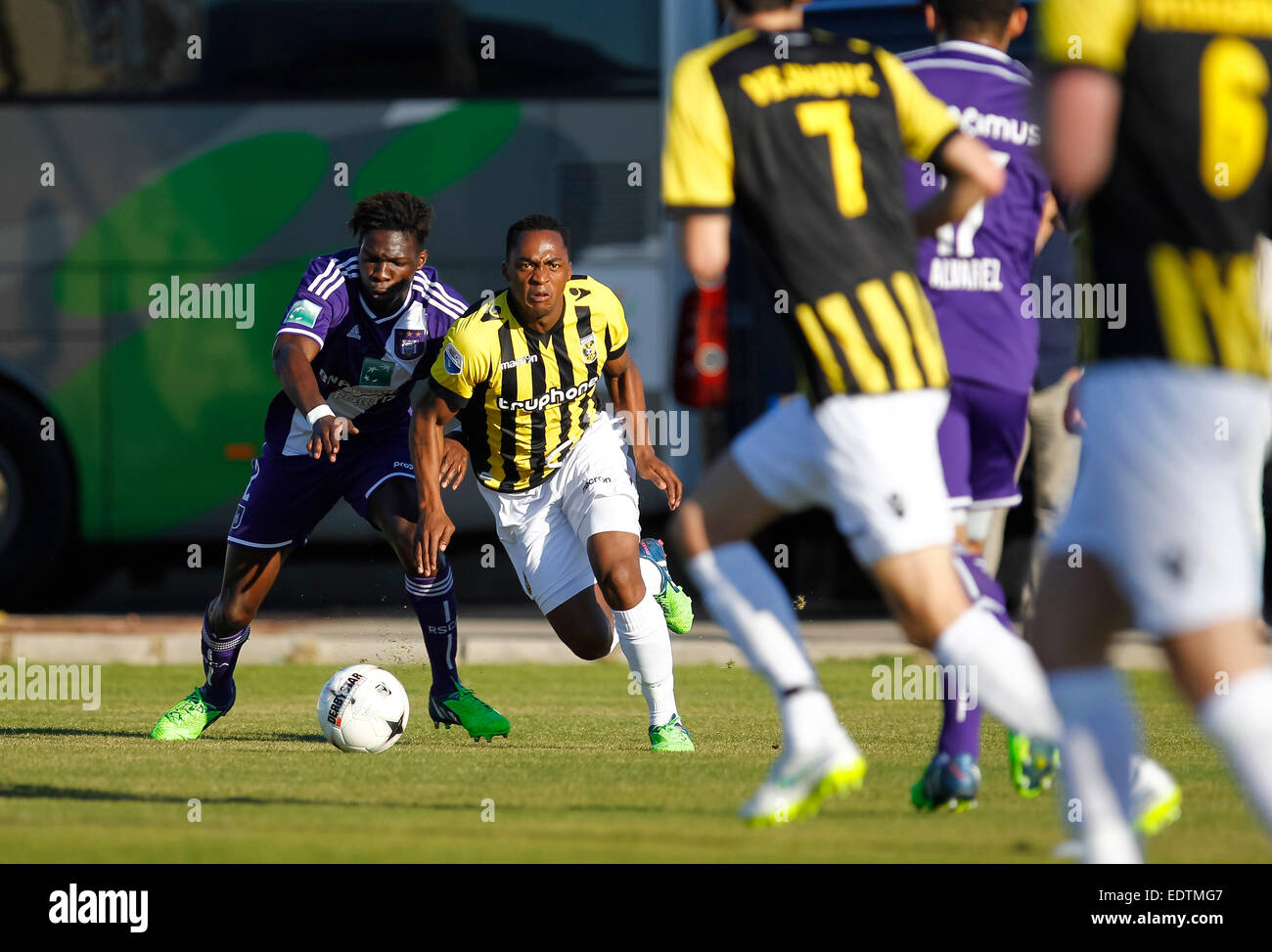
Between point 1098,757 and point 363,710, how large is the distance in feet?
12.2

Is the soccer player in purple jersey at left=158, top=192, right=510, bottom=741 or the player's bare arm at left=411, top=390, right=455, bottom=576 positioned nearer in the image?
the player's bare arm at left=411, top=390, right=455, bottom=576

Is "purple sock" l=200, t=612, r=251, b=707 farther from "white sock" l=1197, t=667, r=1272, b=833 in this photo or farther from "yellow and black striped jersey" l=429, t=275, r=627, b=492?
"white sock" l=1197, t=667, r=1272, b=833

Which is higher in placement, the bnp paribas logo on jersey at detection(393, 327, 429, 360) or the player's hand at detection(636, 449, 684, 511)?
the bnp paribas logo on jersey at detection(393, 327, 429, 360)

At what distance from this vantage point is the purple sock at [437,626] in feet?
24.5

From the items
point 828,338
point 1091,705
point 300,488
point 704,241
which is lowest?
point 1091,705

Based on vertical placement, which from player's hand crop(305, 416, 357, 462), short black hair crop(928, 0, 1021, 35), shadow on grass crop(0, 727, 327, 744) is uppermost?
short black hair crop(928, 0, 1021, 35)

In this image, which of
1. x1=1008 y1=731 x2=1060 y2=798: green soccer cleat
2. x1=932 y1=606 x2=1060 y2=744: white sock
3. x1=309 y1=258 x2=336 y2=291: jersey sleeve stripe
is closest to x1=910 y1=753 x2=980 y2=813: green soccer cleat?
x1=1008 y1=731 x2=1060 y2=798: green soccer cleat

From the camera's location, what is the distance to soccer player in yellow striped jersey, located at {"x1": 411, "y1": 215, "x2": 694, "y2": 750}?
6.93 m

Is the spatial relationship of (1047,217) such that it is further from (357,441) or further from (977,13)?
(357,441)

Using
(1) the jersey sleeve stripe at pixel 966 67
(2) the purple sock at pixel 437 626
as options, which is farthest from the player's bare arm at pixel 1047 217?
(2) the purple sock at pixel 437 626

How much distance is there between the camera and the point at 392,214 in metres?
7.40

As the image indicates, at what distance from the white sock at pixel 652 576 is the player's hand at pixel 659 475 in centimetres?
110

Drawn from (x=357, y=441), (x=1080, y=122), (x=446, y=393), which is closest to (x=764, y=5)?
(x=1080, y=122)
